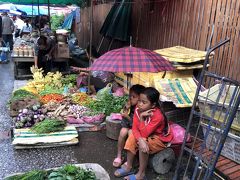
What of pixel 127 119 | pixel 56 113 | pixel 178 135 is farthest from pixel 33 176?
pixel 56 113

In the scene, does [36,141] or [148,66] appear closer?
[148,66]

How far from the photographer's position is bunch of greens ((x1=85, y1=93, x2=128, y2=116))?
5996 mm

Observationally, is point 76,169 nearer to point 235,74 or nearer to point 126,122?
point 126,122

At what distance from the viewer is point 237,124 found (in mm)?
3574

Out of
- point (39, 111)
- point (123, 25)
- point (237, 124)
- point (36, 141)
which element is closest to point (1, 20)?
point (123, 25)

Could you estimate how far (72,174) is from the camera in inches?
132

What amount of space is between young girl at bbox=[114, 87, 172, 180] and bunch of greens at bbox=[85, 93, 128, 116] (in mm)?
2047

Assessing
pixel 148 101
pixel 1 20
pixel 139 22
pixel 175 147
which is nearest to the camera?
pixel 148 101

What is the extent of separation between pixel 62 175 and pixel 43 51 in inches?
268

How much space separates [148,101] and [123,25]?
17.5 feet

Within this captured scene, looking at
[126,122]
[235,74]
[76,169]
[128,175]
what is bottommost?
[128,175]

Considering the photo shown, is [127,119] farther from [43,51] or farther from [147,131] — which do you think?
[43,51]

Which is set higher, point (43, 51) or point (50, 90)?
point (43, 51)

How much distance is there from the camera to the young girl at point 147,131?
12.3 feet
